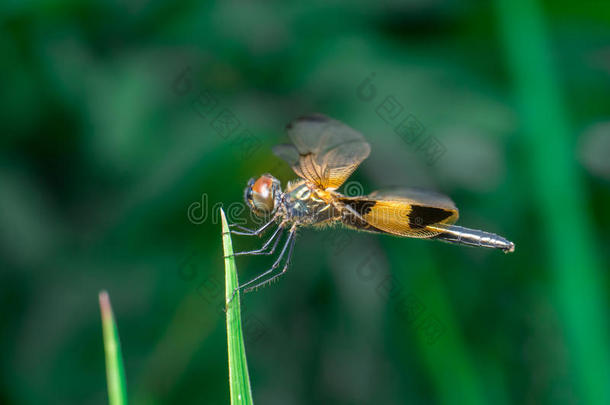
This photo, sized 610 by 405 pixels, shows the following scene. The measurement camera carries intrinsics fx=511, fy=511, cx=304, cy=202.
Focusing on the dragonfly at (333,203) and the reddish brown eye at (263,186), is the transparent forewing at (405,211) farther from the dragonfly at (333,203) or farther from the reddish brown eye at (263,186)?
the reddish brown eye at (263,186)

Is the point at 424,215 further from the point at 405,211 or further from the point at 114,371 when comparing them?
the point at 114,371

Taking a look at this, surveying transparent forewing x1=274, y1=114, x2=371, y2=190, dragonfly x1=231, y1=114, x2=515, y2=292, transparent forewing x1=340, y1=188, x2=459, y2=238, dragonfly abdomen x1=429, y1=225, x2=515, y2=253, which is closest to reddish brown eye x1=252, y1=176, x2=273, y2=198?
dragonfly x1=231, y1=114, x2=515, y2=292

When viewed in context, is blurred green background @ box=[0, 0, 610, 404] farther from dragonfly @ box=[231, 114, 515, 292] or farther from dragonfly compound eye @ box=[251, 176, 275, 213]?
dragonfly compound eye @ box=[251, 176, 275, 213]

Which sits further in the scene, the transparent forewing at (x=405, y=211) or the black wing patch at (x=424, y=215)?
the black wing patch at (x=424, y=215)

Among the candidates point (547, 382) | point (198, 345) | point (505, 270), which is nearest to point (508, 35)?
point (505, 270)

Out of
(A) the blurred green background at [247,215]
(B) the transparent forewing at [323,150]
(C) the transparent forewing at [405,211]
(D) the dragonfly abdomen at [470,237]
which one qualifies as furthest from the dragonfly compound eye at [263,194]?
(D) the dragonfly abdomen at [470,237]

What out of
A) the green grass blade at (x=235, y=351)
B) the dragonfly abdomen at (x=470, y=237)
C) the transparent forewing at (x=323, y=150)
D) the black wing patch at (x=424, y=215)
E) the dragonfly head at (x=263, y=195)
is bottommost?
the green grass blade at (x=235, y=351)
